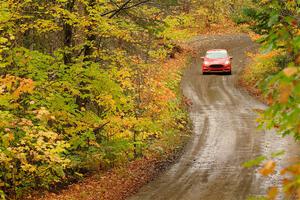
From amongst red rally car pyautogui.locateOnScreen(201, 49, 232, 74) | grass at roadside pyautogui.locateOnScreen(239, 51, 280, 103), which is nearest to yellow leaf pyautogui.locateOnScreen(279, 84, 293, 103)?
grass at roadside pyautogui.locateOnScreen(239, 51, 280, 103)

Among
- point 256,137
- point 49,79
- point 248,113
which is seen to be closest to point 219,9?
point 248,113

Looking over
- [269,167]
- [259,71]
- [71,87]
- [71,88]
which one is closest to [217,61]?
[259,71]

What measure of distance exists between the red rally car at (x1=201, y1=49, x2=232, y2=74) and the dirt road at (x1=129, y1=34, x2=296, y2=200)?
155 centimetres

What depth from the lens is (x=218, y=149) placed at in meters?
17.1

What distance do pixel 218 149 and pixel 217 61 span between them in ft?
53.6

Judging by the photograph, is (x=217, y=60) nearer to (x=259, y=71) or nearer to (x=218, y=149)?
(x=259, y=71)

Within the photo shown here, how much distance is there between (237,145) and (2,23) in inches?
410

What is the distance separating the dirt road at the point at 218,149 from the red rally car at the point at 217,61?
61.0 inches

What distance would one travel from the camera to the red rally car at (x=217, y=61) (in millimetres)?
32281

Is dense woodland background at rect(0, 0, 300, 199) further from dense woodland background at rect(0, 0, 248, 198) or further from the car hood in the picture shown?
the car hood

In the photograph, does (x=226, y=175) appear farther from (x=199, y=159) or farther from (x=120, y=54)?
(x=120, y=54)

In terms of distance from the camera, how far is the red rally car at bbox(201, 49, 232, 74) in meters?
32.3

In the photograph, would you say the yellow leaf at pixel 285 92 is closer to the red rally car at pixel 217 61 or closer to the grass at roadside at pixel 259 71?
the grass at roadside at pixel 259 71

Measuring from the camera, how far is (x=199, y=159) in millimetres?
15914
